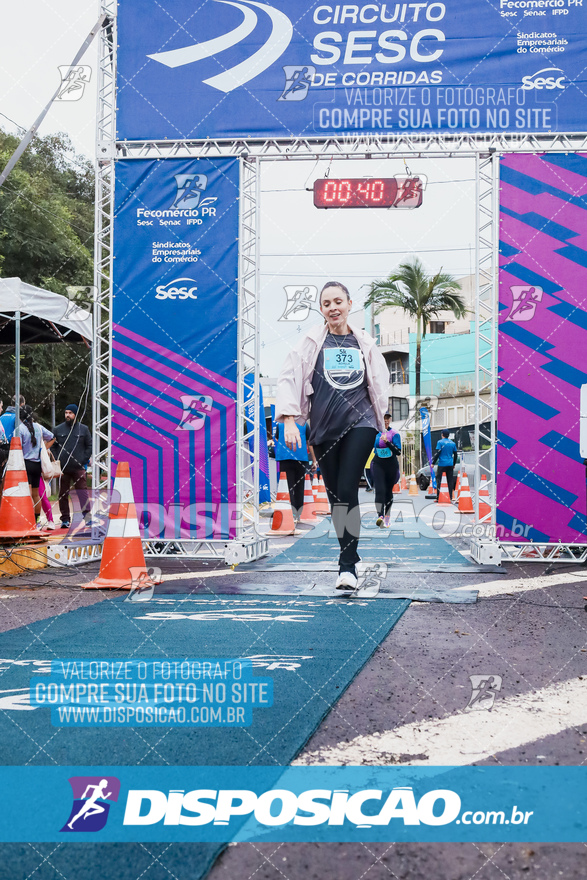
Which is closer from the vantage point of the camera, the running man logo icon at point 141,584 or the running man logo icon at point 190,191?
the running man logo icon at point 141,584

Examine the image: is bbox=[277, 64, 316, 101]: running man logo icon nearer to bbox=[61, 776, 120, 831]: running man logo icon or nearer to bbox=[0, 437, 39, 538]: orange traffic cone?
bbox=[0, 437, 39, 538]: orange traffic cone

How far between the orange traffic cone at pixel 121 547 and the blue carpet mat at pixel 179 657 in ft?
2.50

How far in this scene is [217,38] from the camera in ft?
27.6

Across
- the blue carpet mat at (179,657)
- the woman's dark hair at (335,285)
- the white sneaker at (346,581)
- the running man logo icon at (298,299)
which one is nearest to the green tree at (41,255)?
the running man logo icon at (298,299)

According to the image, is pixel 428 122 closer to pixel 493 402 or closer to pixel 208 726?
pixel 493 402

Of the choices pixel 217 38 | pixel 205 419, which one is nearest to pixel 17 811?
pixel 205 419

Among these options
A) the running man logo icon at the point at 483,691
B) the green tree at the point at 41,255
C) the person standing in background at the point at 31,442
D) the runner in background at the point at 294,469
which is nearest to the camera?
the running man logo icon at the point at 483,691

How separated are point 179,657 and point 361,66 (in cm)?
640

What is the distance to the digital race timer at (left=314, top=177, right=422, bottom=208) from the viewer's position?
8.52 m

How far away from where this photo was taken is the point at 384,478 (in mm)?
12102

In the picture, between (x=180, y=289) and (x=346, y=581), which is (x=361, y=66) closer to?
(x=180, y=289)

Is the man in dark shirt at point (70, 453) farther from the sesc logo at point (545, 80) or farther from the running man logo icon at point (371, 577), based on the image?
the sesc logo at point (545, 80)

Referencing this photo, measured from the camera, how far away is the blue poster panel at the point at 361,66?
8.19m

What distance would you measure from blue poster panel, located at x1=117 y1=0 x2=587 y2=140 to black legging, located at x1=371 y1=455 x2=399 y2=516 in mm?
4860
